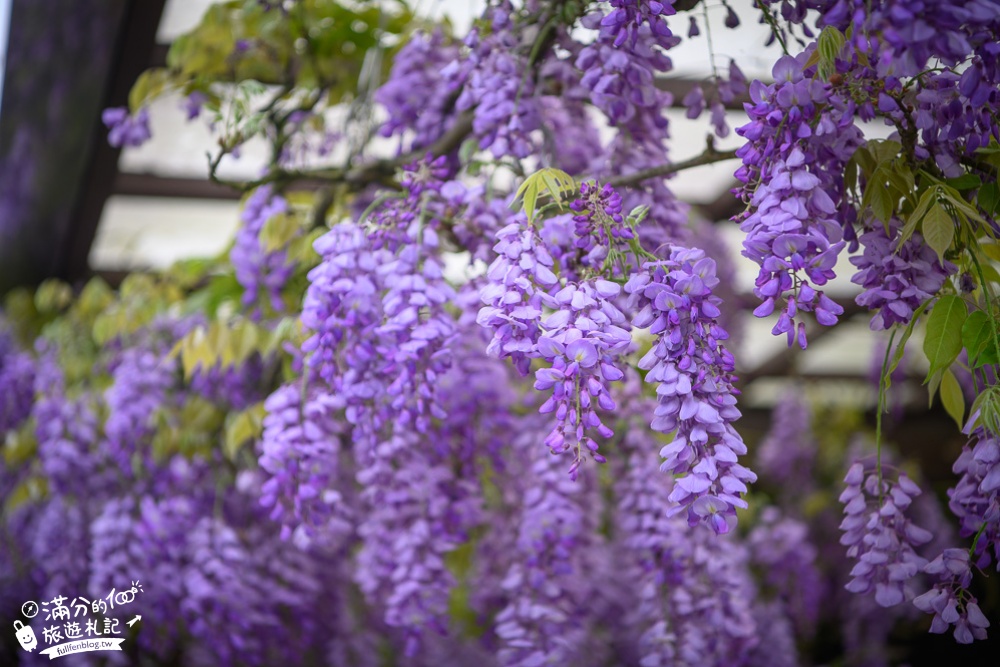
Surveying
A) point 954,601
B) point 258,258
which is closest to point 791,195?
point 954,601

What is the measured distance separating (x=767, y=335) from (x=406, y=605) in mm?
4288

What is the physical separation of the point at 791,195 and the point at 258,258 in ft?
4.14

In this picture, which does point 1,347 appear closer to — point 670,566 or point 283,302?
point 283,302

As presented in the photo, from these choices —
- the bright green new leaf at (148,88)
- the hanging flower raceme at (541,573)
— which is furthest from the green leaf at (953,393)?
the bright green new leaf at (148,88)

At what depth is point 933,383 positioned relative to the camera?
1093 millimetres

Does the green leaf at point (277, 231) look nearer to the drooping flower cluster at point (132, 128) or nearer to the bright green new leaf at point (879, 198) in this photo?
the drooping flower cluster at point (132, 128)

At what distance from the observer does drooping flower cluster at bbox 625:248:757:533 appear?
3.11 feet

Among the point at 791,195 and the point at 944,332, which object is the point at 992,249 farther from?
the point at 791,195

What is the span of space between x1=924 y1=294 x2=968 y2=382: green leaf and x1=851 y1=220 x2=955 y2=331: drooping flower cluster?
0.06 m

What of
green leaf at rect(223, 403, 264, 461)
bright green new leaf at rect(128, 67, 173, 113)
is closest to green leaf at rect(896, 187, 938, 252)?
green leaf at rect(223, 403, 264, 461)

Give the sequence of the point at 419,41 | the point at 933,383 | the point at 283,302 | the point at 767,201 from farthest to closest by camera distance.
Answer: the point at 283,302 → the point at 419,41 → the point at 933,383 → the point at 767,201

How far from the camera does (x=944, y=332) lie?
1.01m

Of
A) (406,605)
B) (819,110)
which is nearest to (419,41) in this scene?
(819,110)

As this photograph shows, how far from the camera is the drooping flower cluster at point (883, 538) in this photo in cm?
112
